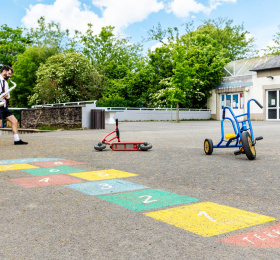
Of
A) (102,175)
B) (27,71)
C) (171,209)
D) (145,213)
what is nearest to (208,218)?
(171,209)

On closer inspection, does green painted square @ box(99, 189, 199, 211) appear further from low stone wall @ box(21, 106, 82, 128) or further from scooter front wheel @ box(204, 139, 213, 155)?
low stone wall @ box(21, 106, 82, 128)

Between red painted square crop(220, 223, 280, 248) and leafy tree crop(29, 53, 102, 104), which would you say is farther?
leafy tree crop(29, 53, 102, 104)

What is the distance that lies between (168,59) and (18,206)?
37629 mm

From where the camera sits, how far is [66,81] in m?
37.1

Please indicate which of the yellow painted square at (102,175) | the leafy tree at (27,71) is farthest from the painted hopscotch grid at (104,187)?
the leafy tree at (27,71)

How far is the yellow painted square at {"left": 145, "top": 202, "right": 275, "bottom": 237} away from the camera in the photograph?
3436 mm

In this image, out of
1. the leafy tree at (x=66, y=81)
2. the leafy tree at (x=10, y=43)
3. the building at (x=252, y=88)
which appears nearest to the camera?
the building at (x=252, y=88)

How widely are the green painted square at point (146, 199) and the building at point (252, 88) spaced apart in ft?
101

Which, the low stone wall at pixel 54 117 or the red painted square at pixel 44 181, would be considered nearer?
the red painted square at pixel 44 181

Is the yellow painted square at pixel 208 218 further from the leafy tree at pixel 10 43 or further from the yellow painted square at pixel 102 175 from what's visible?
the leafy tree at pixel 10 43

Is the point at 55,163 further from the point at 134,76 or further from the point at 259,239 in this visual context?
the point at 134,76

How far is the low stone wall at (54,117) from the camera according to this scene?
2078 centimetres

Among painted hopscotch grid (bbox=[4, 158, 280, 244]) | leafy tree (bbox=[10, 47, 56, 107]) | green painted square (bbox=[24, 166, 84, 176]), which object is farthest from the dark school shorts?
leafy tree (bbox=[10, 47, 56, 107])

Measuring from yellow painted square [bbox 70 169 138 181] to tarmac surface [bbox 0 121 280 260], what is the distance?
0.06 feet
